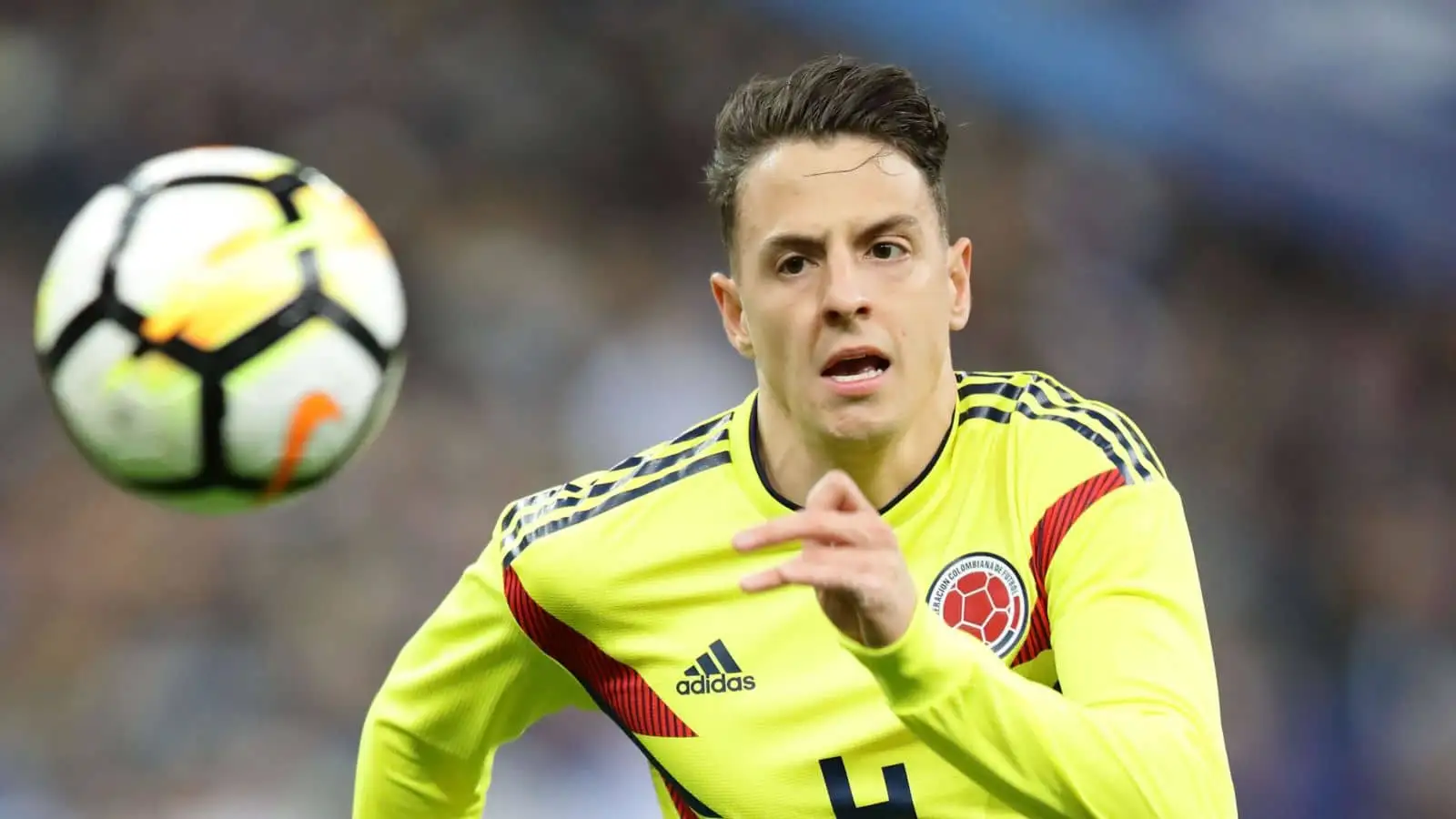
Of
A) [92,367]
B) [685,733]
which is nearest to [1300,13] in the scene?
[685,733]

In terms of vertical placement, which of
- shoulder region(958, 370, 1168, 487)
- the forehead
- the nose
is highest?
the forehead

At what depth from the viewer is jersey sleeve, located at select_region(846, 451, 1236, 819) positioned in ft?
7.66

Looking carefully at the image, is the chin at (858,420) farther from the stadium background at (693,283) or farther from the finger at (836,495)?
the stadium background at (693,283)

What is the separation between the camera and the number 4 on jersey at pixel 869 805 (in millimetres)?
2924

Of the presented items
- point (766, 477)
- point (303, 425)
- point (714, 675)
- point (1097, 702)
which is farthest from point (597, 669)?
point (1097, 702)

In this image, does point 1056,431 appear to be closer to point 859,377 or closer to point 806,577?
point 859,377

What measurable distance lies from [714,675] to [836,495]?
3.21 ft

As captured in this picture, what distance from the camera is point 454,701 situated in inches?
135

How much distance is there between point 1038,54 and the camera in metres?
6.94

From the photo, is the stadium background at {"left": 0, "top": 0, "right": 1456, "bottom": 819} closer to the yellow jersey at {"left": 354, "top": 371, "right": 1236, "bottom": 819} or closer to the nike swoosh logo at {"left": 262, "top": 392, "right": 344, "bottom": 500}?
the yellow jersey at {"left": 354, "top": 371, "right": 1236, "bottom": 819}

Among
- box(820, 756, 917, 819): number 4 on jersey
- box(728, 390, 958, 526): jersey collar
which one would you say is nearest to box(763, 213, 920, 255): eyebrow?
box(728, 390, 958, 526): jersey collar

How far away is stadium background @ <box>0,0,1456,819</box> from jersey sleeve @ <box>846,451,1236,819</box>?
151 inches

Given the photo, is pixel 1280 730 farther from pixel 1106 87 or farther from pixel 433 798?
pixel 433 798

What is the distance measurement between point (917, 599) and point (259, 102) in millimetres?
5358
